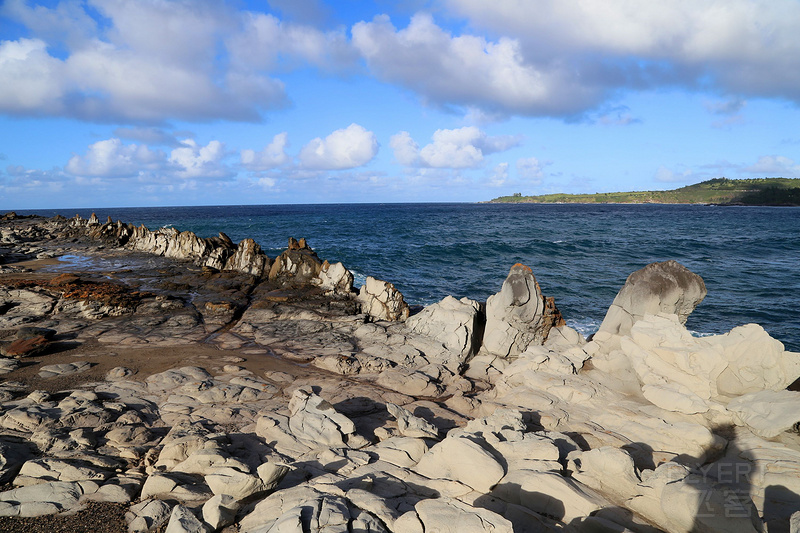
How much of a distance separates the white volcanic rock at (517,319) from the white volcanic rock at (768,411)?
5529 mm

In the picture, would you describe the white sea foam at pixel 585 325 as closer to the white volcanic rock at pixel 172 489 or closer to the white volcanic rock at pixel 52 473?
the white volcanic rock at pixel 172 489

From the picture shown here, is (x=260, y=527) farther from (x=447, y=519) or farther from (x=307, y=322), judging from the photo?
(x=307, y=322)

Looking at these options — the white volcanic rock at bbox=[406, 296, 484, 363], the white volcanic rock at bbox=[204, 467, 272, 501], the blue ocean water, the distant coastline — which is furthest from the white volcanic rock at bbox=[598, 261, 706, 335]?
the distant coastline

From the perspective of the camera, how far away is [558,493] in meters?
6.19

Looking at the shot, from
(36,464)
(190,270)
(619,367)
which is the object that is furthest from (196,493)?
(190,270)

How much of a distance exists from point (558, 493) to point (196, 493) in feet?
18.1

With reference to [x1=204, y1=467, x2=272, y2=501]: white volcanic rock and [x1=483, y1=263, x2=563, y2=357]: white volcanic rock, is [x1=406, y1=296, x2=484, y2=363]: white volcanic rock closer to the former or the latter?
[x1=483, y1=263, x2=563, y2=357]: white volcanic rock

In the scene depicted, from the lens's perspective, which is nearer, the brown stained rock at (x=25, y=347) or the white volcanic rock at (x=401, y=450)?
the white volcanic rock at (x=401, y=450)

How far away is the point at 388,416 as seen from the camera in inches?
391

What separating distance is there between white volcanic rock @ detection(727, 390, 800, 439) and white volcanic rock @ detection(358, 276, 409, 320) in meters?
10.8

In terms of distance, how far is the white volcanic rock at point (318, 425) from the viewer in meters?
8.33

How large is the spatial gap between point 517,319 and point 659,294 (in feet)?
13.5

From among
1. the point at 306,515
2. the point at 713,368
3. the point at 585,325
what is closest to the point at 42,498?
the point at 306,515

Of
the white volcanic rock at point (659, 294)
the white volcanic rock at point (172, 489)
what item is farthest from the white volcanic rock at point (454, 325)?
the white volcanic rock at point (172, 489)
